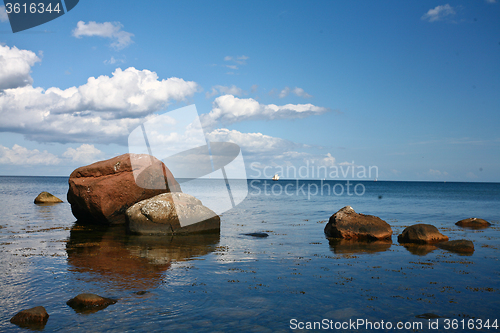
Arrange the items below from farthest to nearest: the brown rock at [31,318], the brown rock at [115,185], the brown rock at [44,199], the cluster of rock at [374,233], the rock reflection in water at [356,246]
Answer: the brown rock at [44,199], the brown rock at [115,185], the cluster of rock at [374,233], the rock reflection in water at [356,246], the brown rock at [31,318]

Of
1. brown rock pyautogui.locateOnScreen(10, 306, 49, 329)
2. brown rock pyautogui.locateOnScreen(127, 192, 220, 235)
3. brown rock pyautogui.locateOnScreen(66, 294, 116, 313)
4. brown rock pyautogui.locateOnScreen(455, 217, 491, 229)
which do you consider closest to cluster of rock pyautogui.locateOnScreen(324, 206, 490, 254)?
brown rock pyautogui.locateOnScreen(127, 192, 220, 235)

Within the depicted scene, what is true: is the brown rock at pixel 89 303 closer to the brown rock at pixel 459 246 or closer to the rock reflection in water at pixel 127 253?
the rock reflection in water at pixel 127 253

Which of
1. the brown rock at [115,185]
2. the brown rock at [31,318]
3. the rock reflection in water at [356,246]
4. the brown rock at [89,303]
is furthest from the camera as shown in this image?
the brown rock at [115,185]

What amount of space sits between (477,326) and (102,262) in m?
12.0

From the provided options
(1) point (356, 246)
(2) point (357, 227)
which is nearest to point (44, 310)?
(1) point (356, 246)

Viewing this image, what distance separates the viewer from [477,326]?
24.9 feet

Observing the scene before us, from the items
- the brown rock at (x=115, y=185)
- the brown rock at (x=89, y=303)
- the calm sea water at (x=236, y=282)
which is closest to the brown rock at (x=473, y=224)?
the calm sea water at (x=236, y=282)

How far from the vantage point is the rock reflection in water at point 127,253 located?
34.9 ft

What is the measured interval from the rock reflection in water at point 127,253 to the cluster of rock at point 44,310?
140 centimetres

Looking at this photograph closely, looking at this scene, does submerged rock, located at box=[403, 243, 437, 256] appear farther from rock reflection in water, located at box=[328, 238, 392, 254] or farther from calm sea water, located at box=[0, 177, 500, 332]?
rock reflection in water, located at box=[328, 238, 392, 254]

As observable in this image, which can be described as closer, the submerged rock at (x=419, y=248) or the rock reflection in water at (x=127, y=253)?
the rock reflection in water at (x=127, y=253)

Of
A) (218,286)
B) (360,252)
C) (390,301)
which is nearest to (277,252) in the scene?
(360,252)

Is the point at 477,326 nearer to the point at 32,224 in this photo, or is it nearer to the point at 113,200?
the point at 113,200

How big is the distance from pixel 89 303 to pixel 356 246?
1303 cm
